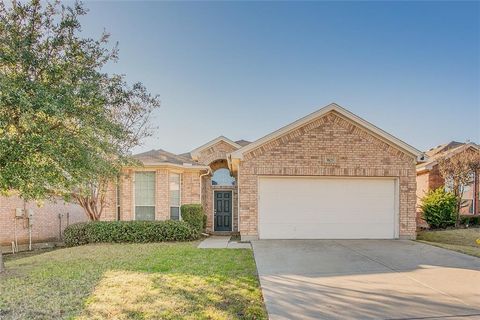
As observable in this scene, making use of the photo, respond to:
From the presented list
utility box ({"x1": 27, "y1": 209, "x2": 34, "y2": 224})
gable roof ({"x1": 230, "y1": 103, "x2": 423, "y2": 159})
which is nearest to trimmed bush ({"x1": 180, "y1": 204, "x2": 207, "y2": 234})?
gable roof ({"x1": 230, "y1": 103, "x2": 423, "y2": 159})

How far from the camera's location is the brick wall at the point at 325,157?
11.2 m

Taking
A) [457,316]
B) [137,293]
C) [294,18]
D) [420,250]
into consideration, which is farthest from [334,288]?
[294,18]

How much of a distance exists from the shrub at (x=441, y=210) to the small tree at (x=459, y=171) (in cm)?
39

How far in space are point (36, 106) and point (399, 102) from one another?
47.9ft

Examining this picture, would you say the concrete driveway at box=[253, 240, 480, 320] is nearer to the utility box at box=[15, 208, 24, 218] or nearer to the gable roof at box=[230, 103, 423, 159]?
the gable roof at box=[230, 103, 423, 159]

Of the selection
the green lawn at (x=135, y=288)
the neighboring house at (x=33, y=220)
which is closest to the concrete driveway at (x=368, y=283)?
the green lawn at (x=135, y=288)

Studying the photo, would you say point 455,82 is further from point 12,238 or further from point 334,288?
point 12,238

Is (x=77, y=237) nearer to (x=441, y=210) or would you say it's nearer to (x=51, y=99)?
(x=51, y=99)

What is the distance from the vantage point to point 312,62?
13656 millimetres

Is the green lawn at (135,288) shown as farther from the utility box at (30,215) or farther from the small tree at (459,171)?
the small tree at (459,171)

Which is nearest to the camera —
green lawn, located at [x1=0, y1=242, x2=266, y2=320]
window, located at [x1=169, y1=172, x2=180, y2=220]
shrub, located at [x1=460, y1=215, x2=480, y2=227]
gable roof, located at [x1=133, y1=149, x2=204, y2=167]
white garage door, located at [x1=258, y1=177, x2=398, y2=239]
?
green lawn, located at [x1=0, y1=242, x2=266, y2=320]

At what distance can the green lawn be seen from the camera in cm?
436

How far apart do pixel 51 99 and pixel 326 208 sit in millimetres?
9365

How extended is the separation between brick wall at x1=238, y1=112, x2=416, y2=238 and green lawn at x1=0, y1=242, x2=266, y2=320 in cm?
318
